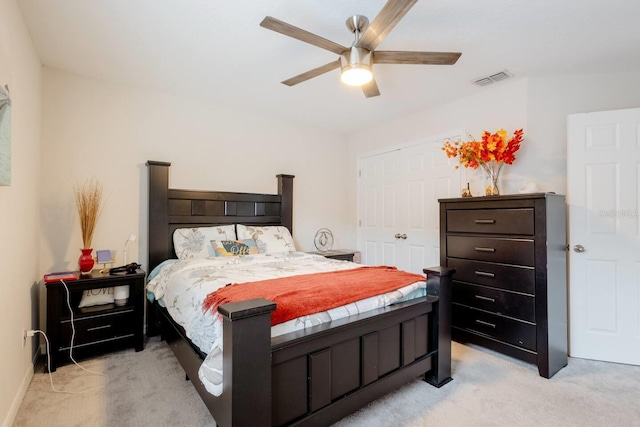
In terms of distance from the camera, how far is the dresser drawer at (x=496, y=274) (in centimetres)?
241

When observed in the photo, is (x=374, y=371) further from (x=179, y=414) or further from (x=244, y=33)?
(x=244, y=33)

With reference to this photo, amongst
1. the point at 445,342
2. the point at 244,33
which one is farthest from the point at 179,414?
the point at 244,33

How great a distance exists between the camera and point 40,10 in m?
1.97

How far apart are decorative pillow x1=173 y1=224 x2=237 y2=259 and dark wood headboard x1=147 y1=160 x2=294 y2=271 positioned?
0.12 metres

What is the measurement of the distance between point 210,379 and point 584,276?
2.91 meters

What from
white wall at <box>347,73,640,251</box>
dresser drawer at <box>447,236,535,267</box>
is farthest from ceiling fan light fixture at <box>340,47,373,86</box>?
white wall at <box>347,73,640,251</box>

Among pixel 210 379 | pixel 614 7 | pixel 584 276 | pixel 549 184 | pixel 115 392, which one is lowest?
pixel 115 392

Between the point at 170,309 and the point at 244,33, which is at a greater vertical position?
the point at 244,33

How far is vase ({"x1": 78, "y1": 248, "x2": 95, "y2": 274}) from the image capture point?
2.62 meters

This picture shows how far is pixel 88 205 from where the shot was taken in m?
2.74

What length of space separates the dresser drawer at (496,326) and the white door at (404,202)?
81 cm

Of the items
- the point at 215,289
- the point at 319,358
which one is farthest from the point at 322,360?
the point at 215,289

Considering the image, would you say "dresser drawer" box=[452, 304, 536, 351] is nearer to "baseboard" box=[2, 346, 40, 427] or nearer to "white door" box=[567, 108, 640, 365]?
"white door" box=[567, 108, 640, 365]

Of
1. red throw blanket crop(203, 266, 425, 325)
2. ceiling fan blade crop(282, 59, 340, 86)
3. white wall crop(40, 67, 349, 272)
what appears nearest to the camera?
red throw blanket crop(203, 266, 425, 325)
